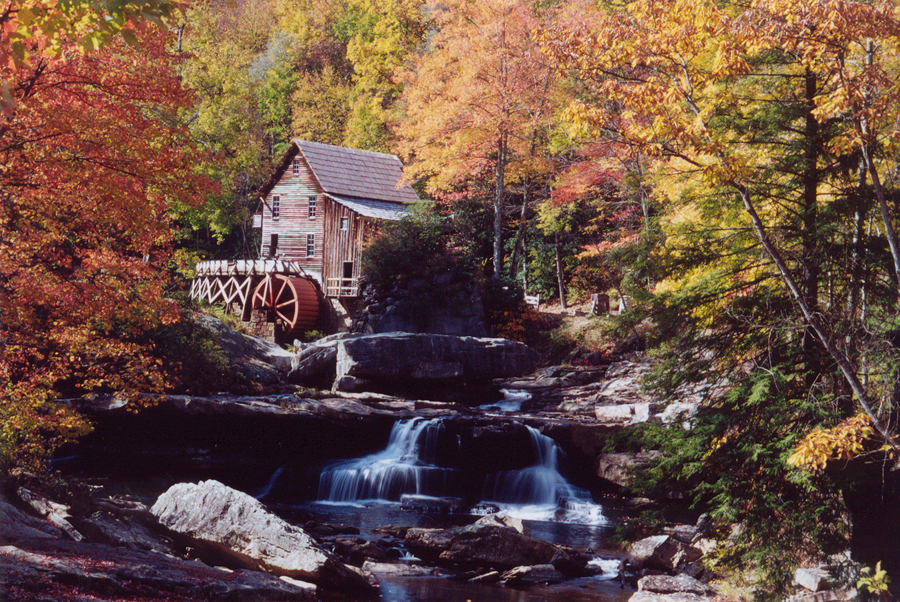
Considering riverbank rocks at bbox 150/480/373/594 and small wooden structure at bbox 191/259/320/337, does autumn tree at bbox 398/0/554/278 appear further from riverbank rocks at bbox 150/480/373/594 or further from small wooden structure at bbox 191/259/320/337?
riverbank rocks at bbox 150/480/373/594

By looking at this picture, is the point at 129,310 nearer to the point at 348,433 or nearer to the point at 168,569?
the point at 168,569

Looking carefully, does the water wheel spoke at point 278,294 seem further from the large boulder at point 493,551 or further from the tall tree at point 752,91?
the tall tree at point 752,91

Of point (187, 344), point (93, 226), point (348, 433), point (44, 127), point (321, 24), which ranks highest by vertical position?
point (321, 24)

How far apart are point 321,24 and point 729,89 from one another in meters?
38.7

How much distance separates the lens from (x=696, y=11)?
6.36 m

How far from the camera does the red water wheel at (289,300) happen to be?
2786 cm

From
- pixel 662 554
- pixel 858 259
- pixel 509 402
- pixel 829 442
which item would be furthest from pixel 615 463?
pixel 829 442

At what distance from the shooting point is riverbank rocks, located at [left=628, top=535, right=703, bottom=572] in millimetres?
9422

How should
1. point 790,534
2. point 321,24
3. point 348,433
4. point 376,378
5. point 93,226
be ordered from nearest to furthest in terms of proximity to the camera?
point 790,534 → point 93,226 → point 348,433 → point 376,378 → point 321,24

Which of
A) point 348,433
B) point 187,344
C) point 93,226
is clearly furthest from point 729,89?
point 187,344

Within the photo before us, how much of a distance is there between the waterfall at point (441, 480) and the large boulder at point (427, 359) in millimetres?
4921

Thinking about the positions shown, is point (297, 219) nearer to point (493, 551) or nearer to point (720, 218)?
point (493, 551)

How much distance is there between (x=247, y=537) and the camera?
8141mm

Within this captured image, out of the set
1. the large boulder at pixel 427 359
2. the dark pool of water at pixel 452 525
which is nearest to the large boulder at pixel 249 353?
the large boulder at pixel 427 359
